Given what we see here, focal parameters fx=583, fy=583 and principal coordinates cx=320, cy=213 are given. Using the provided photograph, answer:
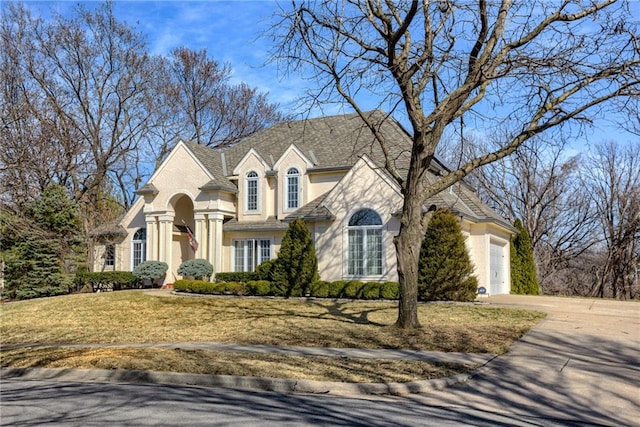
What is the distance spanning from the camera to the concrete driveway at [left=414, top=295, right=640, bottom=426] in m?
7.67

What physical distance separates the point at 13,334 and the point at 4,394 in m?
9.27

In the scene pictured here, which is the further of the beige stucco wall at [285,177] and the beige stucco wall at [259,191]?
the beige stucco wall at [259,191]

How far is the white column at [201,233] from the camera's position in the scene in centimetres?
2933

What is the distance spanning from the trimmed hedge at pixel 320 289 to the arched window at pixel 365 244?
1.61 meters

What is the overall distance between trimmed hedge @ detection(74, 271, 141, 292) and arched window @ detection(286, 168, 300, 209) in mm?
8901

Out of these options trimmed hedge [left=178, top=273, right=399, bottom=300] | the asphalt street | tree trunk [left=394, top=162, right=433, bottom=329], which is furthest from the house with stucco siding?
the asphalt street

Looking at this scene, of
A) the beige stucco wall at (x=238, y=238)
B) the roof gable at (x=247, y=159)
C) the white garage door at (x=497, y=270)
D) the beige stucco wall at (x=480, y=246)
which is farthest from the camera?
the roof gable at (x=247, y=159)

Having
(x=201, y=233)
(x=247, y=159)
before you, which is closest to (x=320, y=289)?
(x=201, y=233)

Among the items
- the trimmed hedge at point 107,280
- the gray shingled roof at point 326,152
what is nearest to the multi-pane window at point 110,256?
the trimmed hedge at point 107,280

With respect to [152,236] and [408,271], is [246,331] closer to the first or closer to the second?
[408,271]

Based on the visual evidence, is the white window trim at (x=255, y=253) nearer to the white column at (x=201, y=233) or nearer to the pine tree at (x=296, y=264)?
the white column at (x=201, y=233)

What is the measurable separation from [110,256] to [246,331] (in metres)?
A: 21.9

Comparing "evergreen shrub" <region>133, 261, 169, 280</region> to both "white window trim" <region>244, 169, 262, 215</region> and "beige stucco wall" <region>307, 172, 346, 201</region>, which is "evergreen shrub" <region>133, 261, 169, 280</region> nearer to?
"white window trim" <region>244, 169, 262, 215</region>

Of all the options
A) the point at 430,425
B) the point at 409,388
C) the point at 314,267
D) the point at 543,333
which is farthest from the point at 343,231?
the point at 430,425
